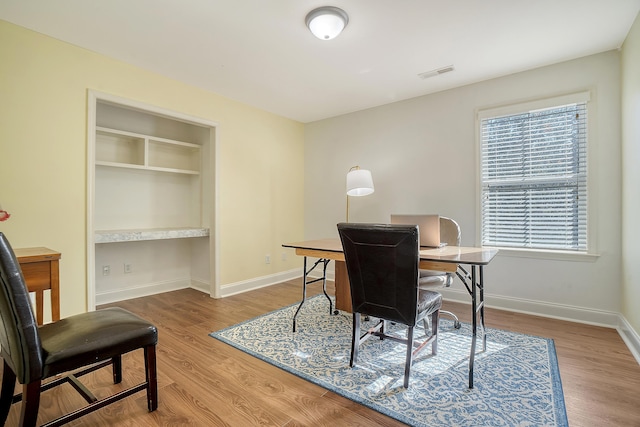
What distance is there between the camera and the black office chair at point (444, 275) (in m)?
2.53

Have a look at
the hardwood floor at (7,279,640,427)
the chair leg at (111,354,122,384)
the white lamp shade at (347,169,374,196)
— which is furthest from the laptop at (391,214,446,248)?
the chair leg at (111,354,122,384)

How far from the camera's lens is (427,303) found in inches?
76.9

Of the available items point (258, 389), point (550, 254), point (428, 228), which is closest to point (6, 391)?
point (258, 389)

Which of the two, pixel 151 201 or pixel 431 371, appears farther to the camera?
pixel 151 201

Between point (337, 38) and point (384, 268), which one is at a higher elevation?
point (337, 38)

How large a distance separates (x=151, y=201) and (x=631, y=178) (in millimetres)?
4894

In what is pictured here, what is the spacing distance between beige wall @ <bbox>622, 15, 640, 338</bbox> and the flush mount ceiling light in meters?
2.16

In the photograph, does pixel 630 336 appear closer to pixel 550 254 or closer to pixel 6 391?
pixel 550 254

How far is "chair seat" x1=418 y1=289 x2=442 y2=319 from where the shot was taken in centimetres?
190

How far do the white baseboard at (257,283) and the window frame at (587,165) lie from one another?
2669 mm

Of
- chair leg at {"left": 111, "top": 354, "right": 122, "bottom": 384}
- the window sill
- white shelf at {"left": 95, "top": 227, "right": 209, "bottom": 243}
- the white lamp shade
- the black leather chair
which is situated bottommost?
chair leg at {"left": 111, "top": 354, "right": 122, "bottom": 384}

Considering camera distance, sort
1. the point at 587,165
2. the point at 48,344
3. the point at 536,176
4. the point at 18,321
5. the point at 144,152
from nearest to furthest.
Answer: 1. the point at 18,321
2. the point at 48,344
3. the point at 587,165
4. the point at 536,176
5. the point at 144,152

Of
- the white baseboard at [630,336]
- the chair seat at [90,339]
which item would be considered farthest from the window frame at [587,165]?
the chair seat at [90,339]

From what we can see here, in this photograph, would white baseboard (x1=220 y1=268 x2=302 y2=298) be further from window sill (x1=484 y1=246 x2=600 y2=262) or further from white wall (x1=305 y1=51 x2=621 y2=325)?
window sill (x1=484 y1=246 x2=600 y2=262)
